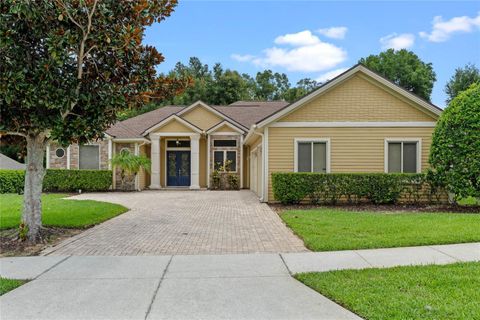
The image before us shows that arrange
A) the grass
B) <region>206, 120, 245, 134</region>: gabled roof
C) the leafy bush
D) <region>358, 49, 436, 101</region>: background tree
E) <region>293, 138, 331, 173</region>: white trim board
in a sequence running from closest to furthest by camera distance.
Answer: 1. the grass
2. <region>293, 138, 331, 173</region>: white trim board
3. the leafy bush
4. <region>206, 120, 245, 134</region>: gabled roof
5. <region>358, 49, 436, 101</region>: background tree

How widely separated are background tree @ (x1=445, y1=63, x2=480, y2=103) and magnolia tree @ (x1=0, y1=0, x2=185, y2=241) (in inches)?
1303

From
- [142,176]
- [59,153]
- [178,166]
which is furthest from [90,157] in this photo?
[178,166]

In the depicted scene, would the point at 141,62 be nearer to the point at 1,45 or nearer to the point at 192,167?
the point at 1,45

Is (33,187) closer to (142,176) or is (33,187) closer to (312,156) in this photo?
(312,156)

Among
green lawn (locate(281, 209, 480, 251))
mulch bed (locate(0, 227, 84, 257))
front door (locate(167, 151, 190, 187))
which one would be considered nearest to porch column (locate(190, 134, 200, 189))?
front door (locate(167, 151, 190, 187))

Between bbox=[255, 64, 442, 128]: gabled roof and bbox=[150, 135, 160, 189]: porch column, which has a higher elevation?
bbox=[255, 64, 442, 128]: gabled roof

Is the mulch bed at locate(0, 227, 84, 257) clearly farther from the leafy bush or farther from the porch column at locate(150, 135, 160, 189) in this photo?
the porch column at locate(150, 135, 160, 189)

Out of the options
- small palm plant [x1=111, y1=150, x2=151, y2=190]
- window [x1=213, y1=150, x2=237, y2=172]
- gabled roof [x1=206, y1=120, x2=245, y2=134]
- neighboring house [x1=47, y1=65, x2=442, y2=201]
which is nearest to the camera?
neighboring house [x1=47, y1=65, x2=442, y2=201]

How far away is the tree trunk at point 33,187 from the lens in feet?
25.2

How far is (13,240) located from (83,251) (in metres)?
1.93

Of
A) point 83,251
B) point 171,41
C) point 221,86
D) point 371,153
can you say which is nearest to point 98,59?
point 171,41

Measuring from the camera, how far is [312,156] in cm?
1430

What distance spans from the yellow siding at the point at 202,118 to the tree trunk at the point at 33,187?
14741 millimetres

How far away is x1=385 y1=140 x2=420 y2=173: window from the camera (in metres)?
14.1
